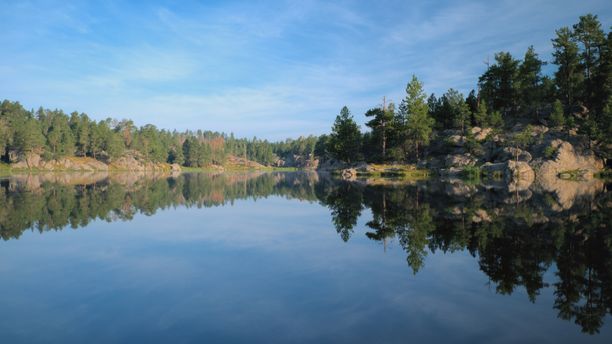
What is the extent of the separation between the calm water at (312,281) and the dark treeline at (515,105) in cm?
6512

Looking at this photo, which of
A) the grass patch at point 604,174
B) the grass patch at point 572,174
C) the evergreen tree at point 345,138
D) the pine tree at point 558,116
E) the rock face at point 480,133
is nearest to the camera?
the grass patch at point 572,174

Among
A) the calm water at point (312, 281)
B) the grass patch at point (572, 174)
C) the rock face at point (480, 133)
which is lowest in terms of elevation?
the calm water at point (312, 281)

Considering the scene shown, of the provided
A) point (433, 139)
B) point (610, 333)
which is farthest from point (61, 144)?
point (610, 333)

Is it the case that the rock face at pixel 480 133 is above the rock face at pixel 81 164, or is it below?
above

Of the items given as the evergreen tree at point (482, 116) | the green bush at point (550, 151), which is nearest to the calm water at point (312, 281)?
the green bush at point (550, 151)

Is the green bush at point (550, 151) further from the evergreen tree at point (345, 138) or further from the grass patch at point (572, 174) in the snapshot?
the evergreen tree at point (345, 138)

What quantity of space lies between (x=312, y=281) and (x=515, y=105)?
99.4 meters

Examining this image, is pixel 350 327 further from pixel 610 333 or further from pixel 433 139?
pixel 433 139

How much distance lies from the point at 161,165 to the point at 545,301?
204 m

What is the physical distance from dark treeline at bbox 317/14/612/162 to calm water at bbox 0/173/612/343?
65.1 m

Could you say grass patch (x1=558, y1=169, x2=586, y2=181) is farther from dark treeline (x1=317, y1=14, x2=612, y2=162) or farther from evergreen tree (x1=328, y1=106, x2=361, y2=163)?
evergreen tree (x1=328, y1=106, x2=361, y2=163)

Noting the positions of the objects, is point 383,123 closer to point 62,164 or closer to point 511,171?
point 511,171

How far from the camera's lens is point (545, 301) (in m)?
8.98

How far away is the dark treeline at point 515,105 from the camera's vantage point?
246ft
